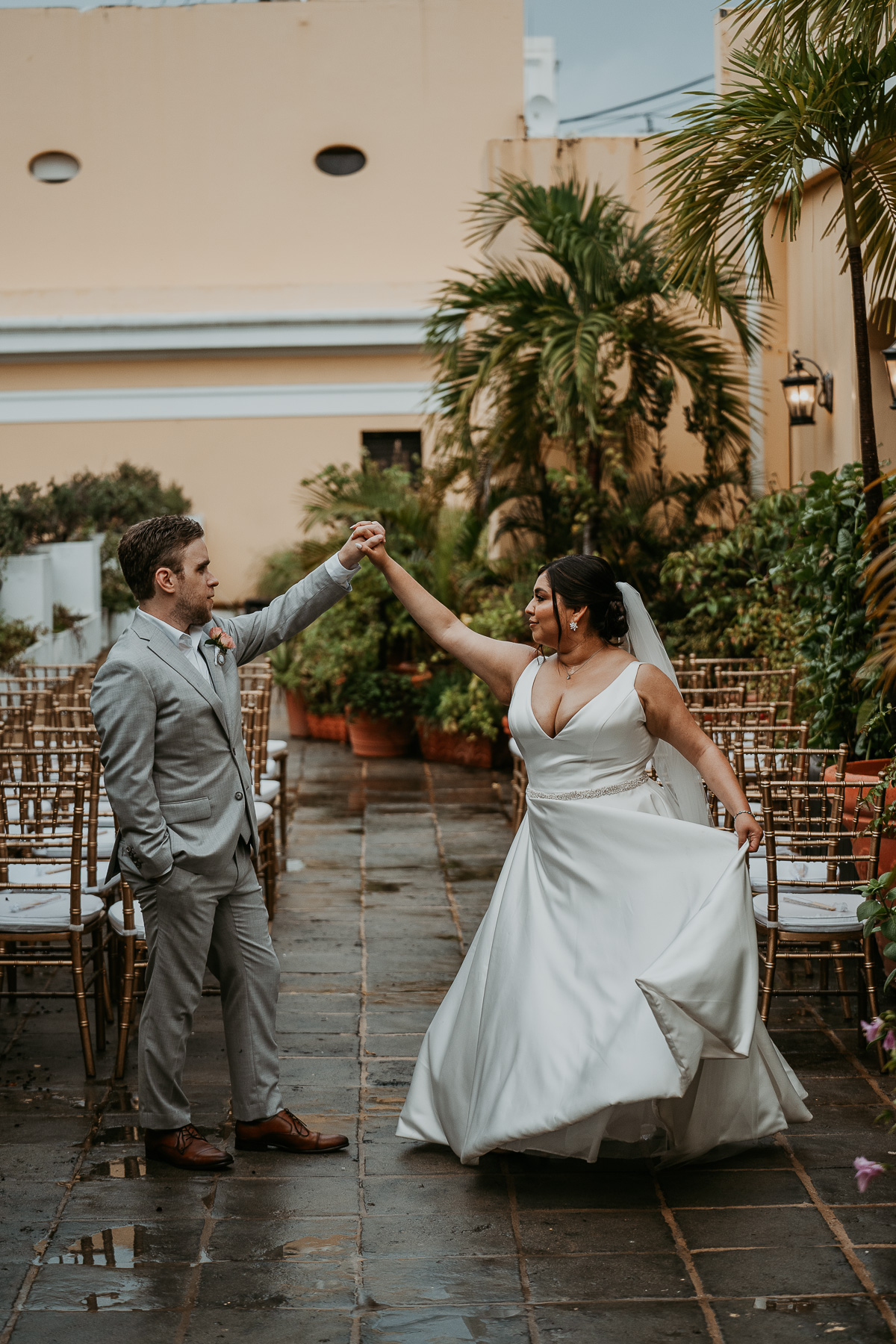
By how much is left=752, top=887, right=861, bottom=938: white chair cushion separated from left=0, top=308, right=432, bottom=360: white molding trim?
1368 centimetres

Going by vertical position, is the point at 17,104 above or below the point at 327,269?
above

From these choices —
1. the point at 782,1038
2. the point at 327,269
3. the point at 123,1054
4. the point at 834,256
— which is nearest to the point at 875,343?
the point at 834,256

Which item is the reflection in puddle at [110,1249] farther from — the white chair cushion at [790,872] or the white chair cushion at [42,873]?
the white chair cushion at [790,872]

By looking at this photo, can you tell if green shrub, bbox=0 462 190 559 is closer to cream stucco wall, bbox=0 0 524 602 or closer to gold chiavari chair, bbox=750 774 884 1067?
cream stucco wall, bbox=0 0 524 602

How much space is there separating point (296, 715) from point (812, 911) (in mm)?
8113

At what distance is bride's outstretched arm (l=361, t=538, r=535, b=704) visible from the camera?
13.5 feet

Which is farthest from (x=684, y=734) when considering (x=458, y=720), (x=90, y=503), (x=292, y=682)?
(x=90, y=503)

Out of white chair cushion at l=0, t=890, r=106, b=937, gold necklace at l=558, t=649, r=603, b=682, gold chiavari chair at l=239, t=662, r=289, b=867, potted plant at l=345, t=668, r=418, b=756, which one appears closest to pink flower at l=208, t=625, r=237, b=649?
gold necklace at l=558, t=649, r=603, b=682

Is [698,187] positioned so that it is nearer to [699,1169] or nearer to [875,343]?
[875,343]

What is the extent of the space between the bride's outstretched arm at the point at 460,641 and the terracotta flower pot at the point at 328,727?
7.90m

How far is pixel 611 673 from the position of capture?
391cm

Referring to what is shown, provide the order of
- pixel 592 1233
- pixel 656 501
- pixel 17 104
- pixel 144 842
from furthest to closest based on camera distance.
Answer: pixel 17 104 → pixel 656 501 → pixel 144 842 → pixel 592 1233

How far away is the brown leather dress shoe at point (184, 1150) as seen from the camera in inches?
152

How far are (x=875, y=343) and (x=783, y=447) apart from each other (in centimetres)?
258
